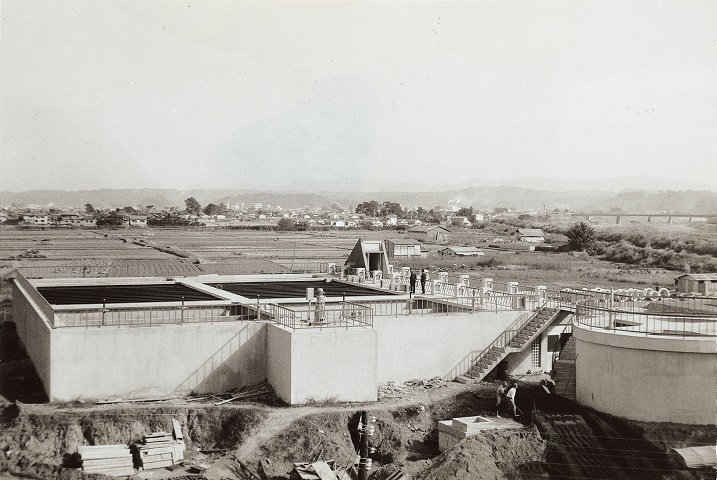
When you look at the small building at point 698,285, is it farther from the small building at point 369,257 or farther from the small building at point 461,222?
→ the small building at point 461,222

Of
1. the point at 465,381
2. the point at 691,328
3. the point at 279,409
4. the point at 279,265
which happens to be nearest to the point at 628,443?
the point at 691,328

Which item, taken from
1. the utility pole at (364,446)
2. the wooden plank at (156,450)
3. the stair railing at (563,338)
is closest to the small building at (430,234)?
the stair railing at (563,338)

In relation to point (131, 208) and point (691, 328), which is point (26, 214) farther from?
point (691, 328)

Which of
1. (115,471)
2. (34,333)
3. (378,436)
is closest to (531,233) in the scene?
(34,333)

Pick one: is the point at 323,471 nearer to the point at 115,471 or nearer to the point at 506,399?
the point at 115,471

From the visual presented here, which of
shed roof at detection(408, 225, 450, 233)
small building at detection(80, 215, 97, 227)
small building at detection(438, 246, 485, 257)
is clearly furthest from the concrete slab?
small building at detection(80, 215, 97, 227)

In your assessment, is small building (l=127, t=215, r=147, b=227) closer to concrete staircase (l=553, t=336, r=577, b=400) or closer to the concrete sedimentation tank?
concrete staircase (l=553, t=336, r=577, b=400)

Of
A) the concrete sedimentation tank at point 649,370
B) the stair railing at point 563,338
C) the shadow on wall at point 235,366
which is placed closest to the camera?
the concrete sedimentation tank at point 649,370
